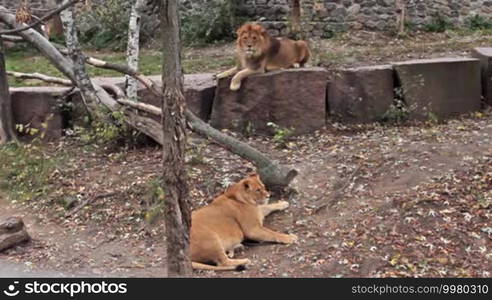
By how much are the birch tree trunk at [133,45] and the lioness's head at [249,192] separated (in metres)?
2.47

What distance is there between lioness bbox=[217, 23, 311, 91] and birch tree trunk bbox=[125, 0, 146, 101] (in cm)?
115

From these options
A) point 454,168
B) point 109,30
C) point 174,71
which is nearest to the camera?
point 174,71

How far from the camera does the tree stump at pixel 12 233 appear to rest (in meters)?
7.28

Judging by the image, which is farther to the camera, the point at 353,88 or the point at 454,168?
the point at 353,88

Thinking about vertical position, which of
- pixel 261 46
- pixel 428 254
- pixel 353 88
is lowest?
pixel 428 254

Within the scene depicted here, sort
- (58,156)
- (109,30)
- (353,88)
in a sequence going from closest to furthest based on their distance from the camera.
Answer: (58,156) → (353,88) → (109,30)

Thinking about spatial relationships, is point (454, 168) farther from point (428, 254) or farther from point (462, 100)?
point (462, 100)

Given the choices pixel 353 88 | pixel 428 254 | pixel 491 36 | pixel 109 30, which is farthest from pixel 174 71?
pixel 109 30

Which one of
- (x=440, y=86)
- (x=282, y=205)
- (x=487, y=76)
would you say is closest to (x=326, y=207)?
(x=282, y=205)

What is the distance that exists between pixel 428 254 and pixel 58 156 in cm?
499

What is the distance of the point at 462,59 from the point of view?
10.5 metres

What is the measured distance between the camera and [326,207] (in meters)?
7.58

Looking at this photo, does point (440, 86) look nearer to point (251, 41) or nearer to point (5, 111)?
point (251, 41)

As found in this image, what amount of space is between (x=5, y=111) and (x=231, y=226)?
164 inches
